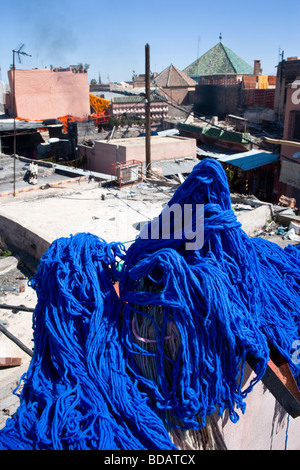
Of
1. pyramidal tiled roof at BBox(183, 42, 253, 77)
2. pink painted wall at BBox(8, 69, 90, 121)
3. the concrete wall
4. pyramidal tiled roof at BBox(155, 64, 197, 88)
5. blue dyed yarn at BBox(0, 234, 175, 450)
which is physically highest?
pyramidal tiled roof at BBox(183, 42, 253, 77)

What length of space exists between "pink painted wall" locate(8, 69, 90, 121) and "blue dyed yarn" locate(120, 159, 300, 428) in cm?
2629

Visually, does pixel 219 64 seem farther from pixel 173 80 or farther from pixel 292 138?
pixel 292 138

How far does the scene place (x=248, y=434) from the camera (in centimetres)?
322

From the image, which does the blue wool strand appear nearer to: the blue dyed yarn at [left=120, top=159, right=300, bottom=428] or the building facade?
the blue dyed yarn at [left=120, top=159, right=300, bottom=428]

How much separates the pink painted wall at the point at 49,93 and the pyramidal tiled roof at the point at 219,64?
63.5 feet

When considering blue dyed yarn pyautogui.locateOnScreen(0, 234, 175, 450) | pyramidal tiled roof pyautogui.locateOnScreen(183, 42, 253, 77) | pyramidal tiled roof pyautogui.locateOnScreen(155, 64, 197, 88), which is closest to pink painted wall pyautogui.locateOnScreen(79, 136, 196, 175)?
blue dyed yarn pyautogui.locateOnScreen(0, 234, 175, 450)

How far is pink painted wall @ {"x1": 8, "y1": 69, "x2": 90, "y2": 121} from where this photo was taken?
25703 mm

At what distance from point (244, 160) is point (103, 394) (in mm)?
17450

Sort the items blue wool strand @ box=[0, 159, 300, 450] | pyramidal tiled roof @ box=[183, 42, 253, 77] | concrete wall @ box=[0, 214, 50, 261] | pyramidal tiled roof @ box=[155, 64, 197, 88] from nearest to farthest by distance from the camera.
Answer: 1. blue wool strand @ box=[0, 159, 300, 450]
2. concrete wall @ box=[0, 214, 50, 261]
3. pyramidal tiled roof @ box=[155, 64, 197, 88]
4. pyramidal tiled roof @ box=[183, 42, 253, 77]

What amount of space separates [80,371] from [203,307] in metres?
0.87

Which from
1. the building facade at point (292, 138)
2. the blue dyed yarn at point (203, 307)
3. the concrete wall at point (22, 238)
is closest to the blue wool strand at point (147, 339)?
the blue dyed yarn at point (203, 307)

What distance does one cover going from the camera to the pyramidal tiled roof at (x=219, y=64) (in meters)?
41.3

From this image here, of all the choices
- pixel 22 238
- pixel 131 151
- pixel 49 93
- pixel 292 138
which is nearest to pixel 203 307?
pixel 22 238

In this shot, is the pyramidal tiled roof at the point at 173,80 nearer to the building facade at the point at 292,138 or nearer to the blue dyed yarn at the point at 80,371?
the building facade at the point at 292,138
